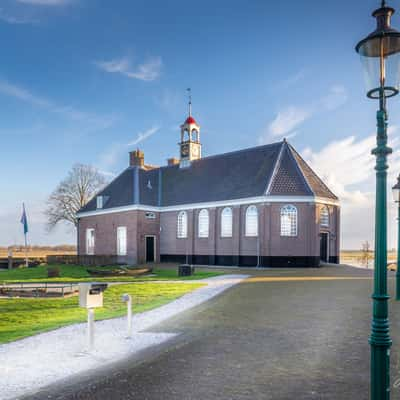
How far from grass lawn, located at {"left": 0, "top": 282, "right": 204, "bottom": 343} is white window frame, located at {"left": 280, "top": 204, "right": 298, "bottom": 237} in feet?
51.1

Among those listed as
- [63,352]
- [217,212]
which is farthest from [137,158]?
[63,352]

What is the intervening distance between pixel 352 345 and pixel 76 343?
5.85 m

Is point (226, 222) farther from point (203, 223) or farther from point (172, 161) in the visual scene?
point (172, 161)

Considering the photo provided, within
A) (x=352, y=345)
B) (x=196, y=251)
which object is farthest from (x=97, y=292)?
(x=196, y=251)

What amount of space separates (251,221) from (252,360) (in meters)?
27.2

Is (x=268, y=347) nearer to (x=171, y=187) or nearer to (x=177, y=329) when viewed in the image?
(x=177, y=329)

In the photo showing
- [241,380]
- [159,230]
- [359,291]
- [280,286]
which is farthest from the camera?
[159,230]

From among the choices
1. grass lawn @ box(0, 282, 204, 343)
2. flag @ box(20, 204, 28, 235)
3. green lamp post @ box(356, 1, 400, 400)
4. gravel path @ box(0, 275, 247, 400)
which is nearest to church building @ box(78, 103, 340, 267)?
flag @ box(20, 204, 28, 235)

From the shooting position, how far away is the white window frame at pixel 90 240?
4584 cm

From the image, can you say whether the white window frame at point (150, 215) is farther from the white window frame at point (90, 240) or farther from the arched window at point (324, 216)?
the arched window at point (324, 216)

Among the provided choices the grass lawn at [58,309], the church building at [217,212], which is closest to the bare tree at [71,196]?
the church building at [217,212]

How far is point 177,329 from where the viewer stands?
34.0 ft

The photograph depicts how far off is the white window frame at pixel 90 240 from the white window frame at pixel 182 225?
11.1 meters

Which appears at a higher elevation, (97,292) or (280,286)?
(97,292)
